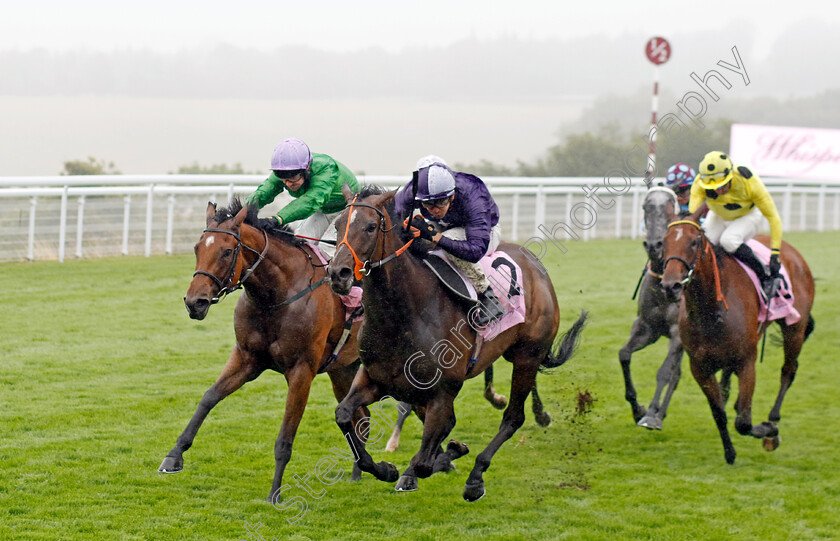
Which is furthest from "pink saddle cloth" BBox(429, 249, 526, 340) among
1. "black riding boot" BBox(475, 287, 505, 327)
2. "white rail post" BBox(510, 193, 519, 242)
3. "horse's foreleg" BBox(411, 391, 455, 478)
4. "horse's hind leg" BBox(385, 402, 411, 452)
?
"white rail post" BBox(510, 193, 519, 242)

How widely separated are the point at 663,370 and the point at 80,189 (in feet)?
22.4

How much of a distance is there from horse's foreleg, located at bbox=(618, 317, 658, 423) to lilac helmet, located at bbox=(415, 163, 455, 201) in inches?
122

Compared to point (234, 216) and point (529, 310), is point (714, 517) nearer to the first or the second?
point (529, 310)

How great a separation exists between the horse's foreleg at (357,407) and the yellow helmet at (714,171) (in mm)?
2986

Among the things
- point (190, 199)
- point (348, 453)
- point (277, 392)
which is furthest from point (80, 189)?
point (348, 453)

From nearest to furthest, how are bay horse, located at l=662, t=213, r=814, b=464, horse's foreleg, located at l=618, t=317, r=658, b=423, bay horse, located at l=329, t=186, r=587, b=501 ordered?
bay horse, located at l=329, t=186, r=587, b=501 → bay horse, located at l=662, t=213, r=814, b=464 → horse's foreleg, located at l=618, t=317, r=658, b=423

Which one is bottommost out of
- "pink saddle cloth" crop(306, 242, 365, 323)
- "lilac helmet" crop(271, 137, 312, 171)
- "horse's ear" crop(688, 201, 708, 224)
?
"pink saddle cloth" crop(306, 242, 365, 323)

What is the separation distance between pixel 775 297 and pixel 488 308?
2901mm

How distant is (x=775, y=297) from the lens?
22.3 ft

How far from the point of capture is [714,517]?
17.0ft

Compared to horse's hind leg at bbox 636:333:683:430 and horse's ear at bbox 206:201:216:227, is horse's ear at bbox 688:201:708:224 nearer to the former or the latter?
horse's hind leg at bbox 636:333:683:430

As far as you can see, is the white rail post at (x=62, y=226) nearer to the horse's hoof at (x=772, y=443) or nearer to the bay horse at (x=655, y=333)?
the bay horse at (x=655, y=333)

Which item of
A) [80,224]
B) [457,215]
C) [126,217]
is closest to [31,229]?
[80,224]

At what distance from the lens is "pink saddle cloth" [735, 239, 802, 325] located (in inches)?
257
